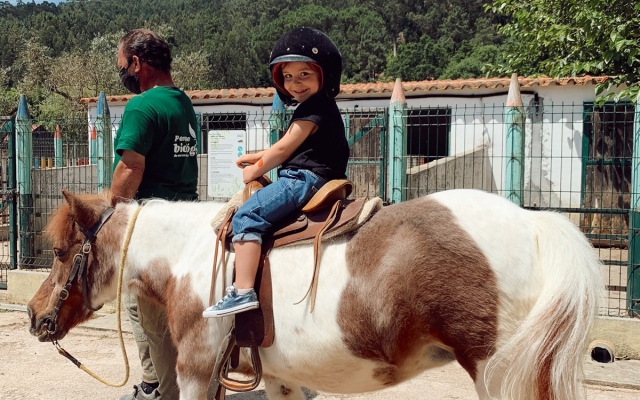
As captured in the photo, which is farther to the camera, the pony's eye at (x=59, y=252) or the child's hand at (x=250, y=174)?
the pony's eye at (x=59, y=252)

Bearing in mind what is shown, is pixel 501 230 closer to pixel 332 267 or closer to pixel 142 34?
pixel 332 267

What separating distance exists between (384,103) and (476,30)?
5121 centimetres

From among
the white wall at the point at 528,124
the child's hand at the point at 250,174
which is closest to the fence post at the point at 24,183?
the white wall at the point at 528,124

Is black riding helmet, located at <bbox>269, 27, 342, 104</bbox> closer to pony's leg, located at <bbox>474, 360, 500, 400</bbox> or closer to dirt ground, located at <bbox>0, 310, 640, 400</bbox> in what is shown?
pony's leg, located at <bbox>474, 360, 500, 400</bbox>

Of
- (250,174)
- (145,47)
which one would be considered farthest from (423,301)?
(145,47)

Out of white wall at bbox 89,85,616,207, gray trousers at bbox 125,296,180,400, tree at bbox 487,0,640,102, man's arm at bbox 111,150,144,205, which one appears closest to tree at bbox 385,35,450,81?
white wall at bbox 89,85,616,207

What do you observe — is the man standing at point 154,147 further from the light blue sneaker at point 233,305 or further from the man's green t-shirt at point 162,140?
the light blue sneaker at point 233,305

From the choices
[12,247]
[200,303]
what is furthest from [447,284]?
[12,247]

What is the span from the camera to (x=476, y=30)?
207 feet

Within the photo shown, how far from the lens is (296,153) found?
3057mm

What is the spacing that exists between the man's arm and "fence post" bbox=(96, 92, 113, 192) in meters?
4.55

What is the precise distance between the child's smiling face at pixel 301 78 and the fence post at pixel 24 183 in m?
6.37

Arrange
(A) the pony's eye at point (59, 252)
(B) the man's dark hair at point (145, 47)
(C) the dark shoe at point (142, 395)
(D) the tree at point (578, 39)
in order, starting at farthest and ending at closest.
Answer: (D) the tree at point (578, 39) → (C) the dark shoe at point (142, 395) → (B) the man's dark hair at point (145, 47) → (A) the pony's eye at point (59, 252)

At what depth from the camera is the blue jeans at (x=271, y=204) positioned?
2.88 meters
